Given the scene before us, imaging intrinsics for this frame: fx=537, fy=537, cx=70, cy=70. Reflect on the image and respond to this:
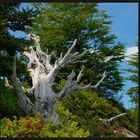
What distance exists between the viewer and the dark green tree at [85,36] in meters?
29.1

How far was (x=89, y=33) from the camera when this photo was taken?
30484 mm

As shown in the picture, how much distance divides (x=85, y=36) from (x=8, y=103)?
52.3 feet

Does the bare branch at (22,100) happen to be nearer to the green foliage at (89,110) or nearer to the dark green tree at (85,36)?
the green foliage at (89,110)

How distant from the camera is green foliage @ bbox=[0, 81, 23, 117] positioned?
14836 mm

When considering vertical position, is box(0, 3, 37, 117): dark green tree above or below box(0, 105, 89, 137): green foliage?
above

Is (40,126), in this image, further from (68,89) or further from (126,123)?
(126,123)

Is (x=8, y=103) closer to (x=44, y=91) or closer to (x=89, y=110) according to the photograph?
(x=44, y=91)

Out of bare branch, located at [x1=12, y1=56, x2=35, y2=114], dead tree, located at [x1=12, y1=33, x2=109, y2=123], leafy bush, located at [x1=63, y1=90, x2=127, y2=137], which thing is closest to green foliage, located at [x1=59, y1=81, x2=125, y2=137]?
leafy bush, located at [x1=63, y1=90, x2=127, y2=137]

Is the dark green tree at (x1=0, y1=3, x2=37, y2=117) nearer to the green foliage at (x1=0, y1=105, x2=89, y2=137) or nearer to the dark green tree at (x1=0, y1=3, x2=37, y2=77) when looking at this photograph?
the dark green tree at (x1=0, y1=3, x2=37, y2=77)

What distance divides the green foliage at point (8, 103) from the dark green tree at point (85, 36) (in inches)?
469

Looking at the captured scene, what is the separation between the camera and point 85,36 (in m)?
30.4

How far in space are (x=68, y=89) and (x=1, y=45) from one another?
334 cm

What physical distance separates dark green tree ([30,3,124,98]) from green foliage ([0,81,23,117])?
39.1 ft

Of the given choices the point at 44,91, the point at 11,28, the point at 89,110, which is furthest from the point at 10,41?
the point at 89,110
